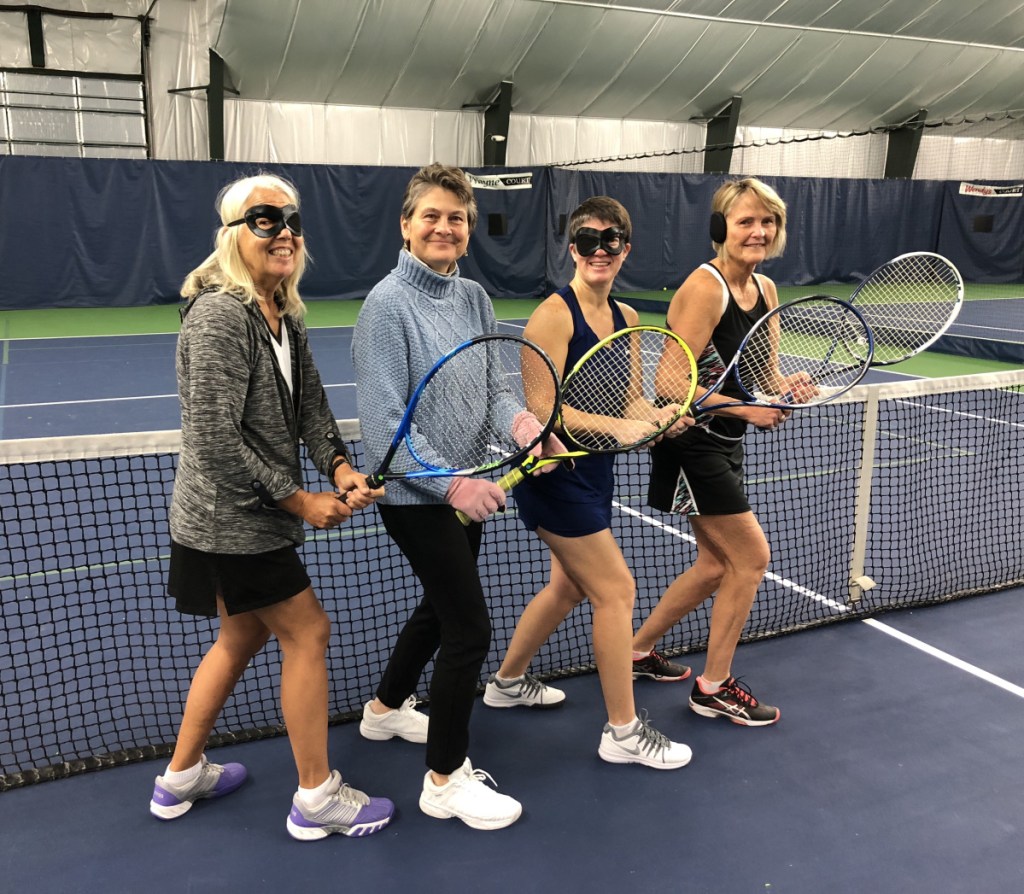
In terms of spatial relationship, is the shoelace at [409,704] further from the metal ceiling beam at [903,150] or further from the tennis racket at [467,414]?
the metal ceiling beam at [903,150]

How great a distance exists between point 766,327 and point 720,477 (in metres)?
0.50

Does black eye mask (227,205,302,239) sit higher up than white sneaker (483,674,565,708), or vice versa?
black eye mask (227,205,302,239)

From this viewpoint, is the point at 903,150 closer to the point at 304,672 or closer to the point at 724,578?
the point at 724,578

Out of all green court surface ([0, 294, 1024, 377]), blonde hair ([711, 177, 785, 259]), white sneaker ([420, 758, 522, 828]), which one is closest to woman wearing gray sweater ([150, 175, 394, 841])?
white sneaker ([420, 758, 522, 828])

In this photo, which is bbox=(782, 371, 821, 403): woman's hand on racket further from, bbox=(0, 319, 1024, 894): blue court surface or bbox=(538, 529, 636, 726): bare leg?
bbox=(0, 319, 1024, 894): blue court surface

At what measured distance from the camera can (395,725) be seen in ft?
9.63

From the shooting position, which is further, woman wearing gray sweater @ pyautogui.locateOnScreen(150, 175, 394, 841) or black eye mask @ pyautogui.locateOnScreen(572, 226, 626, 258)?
black eye mask @ pyautogui.locateOnScreen(572, 226, 626, 258)

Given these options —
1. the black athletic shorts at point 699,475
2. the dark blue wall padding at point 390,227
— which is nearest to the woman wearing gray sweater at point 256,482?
the black athletic shorts at point 699,475

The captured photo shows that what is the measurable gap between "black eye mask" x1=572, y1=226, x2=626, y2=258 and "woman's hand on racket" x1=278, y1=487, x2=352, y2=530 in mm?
Result: 1019

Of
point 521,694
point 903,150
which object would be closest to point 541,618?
A: point 521,694

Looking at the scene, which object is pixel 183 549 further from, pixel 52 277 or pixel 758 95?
pixel 758 95

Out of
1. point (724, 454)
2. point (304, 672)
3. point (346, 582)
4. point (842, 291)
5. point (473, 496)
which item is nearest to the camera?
point (473, 496)

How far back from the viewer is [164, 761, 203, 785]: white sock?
2490 mm

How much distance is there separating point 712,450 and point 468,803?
4.35ft
